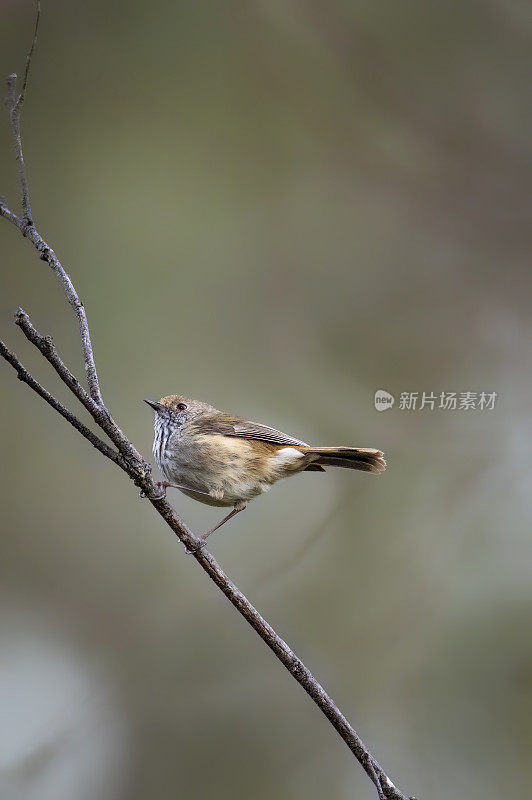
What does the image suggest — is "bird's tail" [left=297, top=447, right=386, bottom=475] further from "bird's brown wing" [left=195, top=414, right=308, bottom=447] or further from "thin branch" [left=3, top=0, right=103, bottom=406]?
"thin branch" [left=3, top=0, right=103, bottom=406]

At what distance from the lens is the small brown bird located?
2029 mm

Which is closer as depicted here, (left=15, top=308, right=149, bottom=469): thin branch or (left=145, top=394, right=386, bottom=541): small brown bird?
(left=15, top=308, right=149, bottom=469): thin branch

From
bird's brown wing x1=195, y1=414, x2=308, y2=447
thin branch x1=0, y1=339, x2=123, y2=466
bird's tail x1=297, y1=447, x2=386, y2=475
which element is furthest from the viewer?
bird's brown wing x1=195, y1=414, x2=308, y2=447

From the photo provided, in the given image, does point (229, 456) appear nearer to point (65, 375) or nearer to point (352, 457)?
point (352, 457)

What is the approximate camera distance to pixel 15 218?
1.25m

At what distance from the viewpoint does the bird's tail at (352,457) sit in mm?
1949

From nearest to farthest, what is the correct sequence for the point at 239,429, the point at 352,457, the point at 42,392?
1. the point at 42,392
2. the point at 352,457
3. the point at 239,429

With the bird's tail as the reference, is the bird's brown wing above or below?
above

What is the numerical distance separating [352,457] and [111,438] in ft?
2.94

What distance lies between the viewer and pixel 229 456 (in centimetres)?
→ 210

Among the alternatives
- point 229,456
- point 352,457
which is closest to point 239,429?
point 229,456

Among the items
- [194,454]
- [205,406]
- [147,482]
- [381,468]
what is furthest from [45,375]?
[147,482]

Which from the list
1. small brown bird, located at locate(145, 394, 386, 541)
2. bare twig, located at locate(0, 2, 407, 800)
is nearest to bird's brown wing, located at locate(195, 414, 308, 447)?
small brown bird, located at locate(145, 394, 386, 541)

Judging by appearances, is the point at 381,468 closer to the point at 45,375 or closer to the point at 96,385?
the point at 96,385
